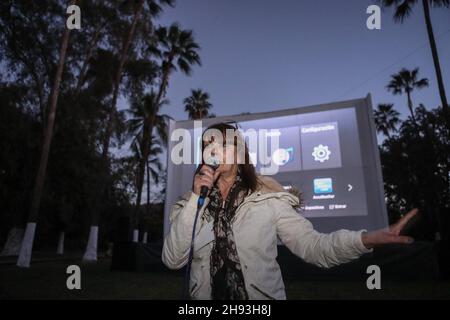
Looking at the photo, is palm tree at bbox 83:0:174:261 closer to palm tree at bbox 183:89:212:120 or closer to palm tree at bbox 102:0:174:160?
palm tree at bbox 102:0:174:160

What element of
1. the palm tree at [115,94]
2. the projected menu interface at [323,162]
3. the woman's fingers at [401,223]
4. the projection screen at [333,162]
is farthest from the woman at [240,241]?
the palm tree at [115,94]

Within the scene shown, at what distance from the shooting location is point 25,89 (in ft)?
42.5

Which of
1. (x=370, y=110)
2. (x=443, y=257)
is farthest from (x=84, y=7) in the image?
(x=443, y=257)

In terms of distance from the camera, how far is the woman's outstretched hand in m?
1.28

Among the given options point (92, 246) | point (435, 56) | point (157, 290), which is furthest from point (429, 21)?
point (92, 246)

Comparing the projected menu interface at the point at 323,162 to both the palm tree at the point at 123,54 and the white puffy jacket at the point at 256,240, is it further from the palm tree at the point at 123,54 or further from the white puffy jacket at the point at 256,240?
the palm tree at the point at 123,54

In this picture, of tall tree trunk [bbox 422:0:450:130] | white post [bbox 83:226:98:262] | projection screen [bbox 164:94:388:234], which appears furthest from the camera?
white post [bbox 83:226:98:262]

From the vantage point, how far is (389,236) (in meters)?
1.29

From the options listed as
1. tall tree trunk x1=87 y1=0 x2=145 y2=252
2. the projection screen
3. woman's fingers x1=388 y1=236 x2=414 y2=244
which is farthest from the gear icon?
tall tree trunk x1=87 y1=0 x2=145 y2=252

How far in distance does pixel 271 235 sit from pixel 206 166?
21.1 inches

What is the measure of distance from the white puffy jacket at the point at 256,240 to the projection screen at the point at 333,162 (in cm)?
625

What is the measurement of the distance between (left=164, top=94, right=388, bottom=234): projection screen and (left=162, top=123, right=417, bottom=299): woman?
6252mm

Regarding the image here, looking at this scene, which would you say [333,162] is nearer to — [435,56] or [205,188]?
[435,56]
